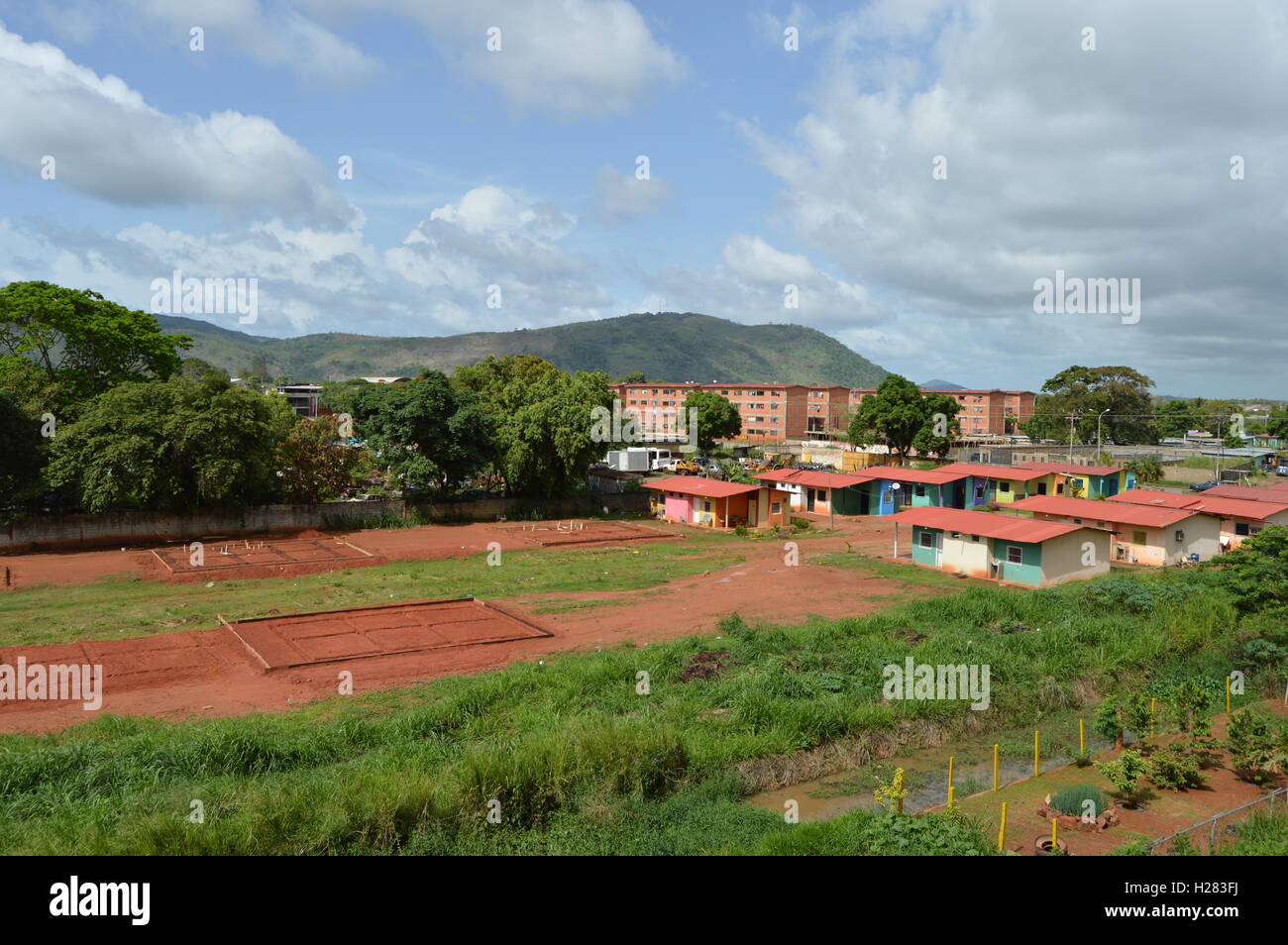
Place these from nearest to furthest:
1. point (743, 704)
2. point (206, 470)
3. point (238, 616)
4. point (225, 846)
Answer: point (225, 846) → point (743, 704) → point (238, 616) → point (206, 470)

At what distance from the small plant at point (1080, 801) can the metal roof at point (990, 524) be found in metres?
17.3

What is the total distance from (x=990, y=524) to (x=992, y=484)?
20.3 m

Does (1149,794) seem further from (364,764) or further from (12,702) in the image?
(12,702)

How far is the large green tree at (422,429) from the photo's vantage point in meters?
43.4

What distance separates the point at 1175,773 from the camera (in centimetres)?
1484

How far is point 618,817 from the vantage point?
42.0 feet

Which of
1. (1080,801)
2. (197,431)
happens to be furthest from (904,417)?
(1080,801)

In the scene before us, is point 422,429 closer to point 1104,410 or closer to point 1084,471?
point 1084,471

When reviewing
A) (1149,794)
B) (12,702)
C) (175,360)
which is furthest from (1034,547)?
(175,360)

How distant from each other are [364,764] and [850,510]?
134 ft

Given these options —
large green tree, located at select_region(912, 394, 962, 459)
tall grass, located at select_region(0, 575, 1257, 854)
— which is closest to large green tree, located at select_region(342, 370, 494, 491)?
tall grass, located at select_region(0, 575, 1257, 854)

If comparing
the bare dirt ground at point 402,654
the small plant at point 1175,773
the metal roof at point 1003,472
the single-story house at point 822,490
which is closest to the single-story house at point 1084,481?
the metal roof at point 1003,472

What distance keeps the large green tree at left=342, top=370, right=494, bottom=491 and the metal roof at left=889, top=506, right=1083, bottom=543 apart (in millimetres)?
23072
